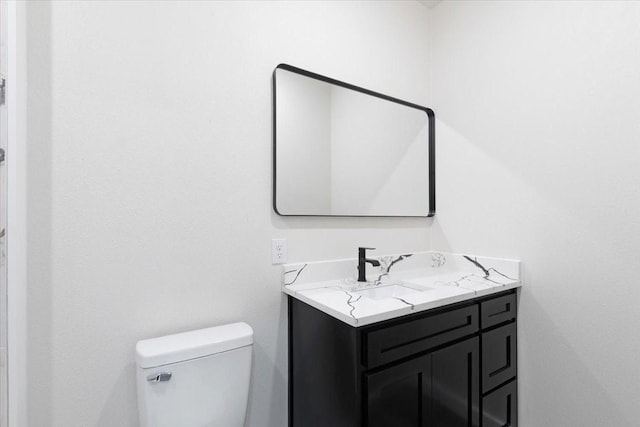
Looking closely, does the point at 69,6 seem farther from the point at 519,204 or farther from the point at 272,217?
the point at 519,204

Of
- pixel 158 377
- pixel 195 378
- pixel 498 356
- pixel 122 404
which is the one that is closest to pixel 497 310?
pixel 498 356

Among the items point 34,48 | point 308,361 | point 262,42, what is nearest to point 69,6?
point 34,48

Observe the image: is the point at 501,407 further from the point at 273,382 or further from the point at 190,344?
the point at 190,344

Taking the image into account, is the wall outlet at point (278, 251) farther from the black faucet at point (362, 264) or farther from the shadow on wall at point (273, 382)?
the black faucet at point (362, 264)

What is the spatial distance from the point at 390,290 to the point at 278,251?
610 millimetres

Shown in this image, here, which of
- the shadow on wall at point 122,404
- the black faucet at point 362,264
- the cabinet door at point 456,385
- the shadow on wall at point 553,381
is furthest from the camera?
the black faucet at point 362,264

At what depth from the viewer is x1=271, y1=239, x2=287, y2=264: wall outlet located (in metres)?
1.45

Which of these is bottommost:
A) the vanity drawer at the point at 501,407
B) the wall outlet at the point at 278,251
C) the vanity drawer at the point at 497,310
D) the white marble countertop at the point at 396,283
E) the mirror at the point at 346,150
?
the vanity drawer at the point at 501,407

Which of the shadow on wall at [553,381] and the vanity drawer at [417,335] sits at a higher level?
the vanity drawer at [417,335]

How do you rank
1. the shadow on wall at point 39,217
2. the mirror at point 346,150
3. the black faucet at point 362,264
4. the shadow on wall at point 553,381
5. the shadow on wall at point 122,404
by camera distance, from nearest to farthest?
the shadow on wall at point 39,217 → the shadow on wall at point 122,404 → the shadow on wall at point 553,381 → the mirror at point 346,150 → the black faucet at point 362,264

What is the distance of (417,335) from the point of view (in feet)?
3.97

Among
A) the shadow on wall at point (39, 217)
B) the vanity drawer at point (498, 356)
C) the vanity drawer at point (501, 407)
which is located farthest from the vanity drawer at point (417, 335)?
the shadow on wall at point (39, 217)

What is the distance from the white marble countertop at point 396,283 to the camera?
118 centimetres

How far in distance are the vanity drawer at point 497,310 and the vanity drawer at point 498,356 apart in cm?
4
